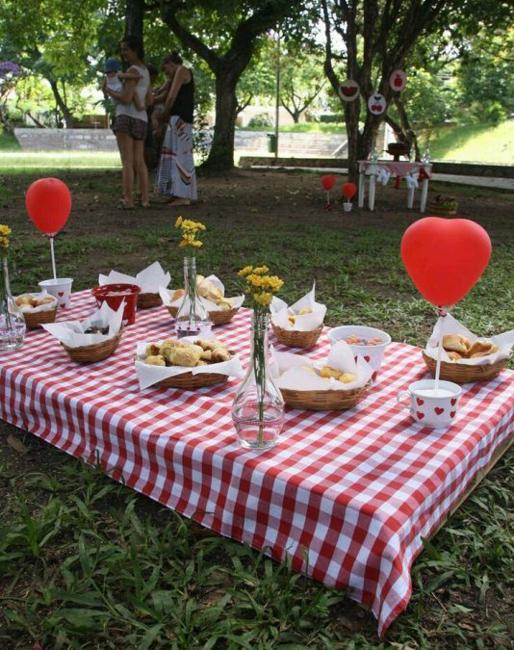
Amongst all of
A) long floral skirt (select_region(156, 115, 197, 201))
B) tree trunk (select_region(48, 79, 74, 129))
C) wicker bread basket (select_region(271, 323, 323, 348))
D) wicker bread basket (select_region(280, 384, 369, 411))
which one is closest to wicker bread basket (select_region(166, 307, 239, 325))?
wicker bread basket (select_region(271, 323, 323, 348))

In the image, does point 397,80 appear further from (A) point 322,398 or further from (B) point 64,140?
(B) point 64,140

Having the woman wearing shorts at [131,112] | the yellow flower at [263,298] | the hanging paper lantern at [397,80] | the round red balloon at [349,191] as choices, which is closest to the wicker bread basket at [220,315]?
the yellow flower at [263,298]

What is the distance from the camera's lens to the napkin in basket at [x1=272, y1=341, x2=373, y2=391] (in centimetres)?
202

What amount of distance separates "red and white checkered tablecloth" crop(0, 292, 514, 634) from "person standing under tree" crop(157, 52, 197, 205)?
5.74 meters

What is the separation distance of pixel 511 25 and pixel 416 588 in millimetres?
12674

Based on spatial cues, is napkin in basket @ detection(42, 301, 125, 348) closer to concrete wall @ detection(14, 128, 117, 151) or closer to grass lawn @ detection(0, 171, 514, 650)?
grass lawn @ detection(0, 171, 514, 650)

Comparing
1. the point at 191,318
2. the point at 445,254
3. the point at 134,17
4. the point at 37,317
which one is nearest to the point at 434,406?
the point at 445,254

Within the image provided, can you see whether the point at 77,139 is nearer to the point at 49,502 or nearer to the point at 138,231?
the point at 138,231

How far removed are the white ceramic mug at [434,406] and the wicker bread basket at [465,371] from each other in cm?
23

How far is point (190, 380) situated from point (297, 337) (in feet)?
1.79

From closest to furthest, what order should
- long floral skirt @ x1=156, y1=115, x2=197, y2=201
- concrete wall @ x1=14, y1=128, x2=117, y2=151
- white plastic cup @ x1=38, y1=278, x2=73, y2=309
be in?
white plastic cup @ x1=38, y1=278, x2=73, y2=309, long floral skirt @ x1=156, y1=115, x2=197, y2=201, concrete wall @ x1=14, y1=128, x2=117, y2=151

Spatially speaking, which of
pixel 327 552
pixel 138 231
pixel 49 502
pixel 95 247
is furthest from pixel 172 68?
pixel 327 552

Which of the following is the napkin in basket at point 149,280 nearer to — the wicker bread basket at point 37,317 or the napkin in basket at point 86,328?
the wicker bread basket at point 37,317

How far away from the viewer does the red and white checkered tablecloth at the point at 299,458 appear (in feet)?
5.36
